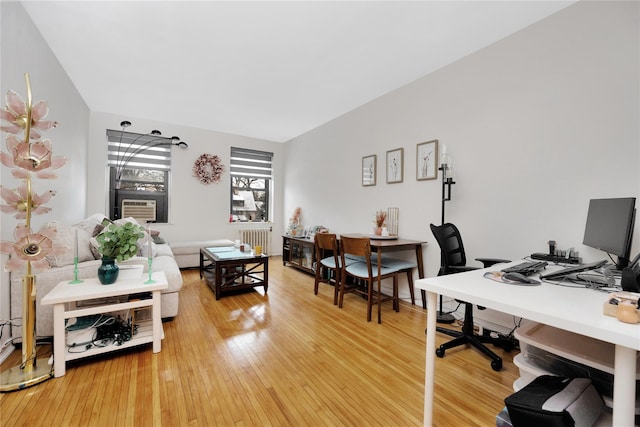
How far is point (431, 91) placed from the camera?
289cm

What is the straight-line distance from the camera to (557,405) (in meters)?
0.87

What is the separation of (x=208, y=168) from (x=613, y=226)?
532cm

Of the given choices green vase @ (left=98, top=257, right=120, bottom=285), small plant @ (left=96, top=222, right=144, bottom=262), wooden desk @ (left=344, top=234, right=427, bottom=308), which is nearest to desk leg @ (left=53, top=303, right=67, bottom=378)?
green vase @ (left=98, top=257, right=120, bottom=285)

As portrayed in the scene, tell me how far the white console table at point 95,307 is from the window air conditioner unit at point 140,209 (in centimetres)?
295

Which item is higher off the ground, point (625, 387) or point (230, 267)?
point (625, 387)

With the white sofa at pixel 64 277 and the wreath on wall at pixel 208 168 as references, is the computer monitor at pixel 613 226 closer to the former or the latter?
the white sofa at pixel 64 277

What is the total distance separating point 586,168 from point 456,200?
95 cm

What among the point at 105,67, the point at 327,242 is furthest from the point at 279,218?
the point at 105,67

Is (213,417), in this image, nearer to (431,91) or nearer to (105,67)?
(431,91)

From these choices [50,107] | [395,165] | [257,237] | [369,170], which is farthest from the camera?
[257,237]

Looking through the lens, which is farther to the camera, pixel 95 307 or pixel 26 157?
pixel 95 307

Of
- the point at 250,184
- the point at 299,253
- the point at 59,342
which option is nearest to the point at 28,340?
the point at 59,342

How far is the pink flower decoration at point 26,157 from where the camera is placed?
4.95ft

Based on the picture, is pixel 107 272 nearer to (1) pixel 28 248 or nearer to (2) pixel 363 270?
(1) pixel 28 248
